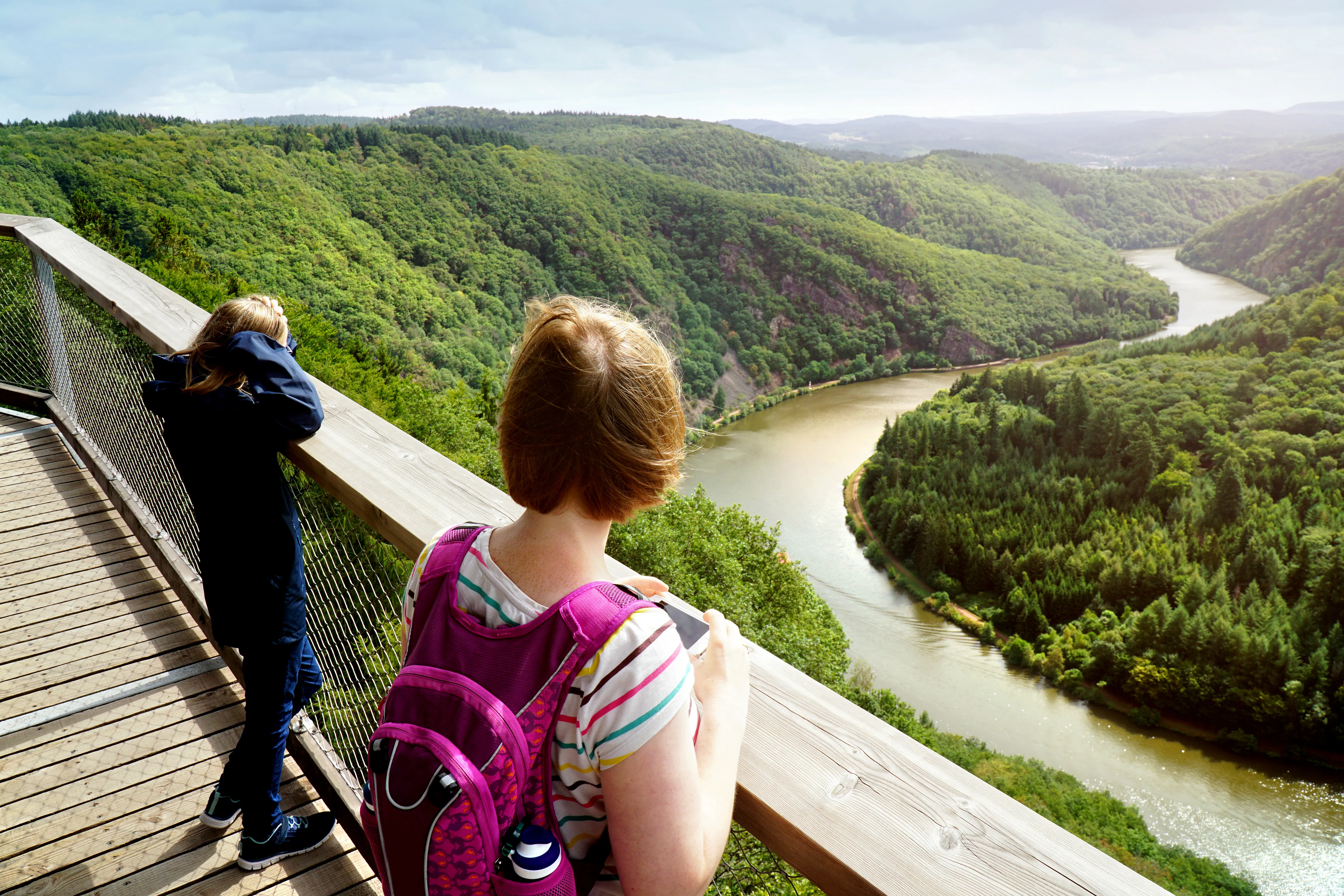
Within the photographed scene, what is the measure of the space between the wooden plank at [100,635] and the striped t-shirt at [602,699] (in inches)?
94.2

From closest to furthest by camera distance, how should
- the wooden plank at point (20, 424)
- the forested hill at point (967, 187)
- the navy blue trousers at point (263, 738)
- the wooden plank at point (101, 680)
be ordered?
the navy blue trousers at point (263, 738) → the wooden plank at point (101, 680) → the wooden plank at point (20, 424) → the forested hill at point (967, 187)

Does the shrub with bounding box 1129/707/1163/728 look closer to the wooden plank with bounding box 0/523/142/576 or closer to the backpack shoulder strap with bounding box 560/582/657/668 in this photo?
the wooden plank with bounding box 0/523/142/576

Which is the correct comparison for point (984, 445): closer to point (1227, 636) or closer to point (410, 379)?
point (1227, 636)

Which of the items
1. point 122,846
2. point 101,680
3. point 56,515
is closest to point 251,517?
point 122,846

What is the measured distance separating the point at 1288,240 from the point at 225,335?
11784 centimetres

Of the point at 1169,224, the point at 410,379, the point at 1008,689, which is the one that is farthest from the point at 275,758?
the point at 1169,224

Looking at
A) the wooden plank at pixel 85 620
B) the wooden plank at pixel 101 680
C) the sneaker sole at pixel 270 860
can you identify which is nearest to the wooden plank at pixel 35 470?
the wooden plank at pixel 85 620

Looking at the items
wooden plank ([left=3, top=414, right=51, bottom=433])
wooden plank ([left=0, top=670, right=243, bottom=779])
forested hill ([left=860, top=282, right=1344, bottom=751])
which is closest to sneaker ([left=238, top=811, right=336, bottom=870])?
wooden plank ([left=0, top=670, right=243, bottom=779])

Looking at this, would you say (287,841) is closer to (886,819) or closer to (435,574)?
(435,574)

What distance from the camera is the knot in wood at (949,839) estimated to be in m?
0.75

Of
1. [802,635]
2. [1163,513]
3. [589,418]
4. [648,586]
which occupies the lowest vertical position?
[1163,513]

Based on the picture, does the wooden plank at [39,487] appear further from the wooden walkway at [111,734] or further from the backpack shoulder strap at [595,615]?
the backpack shoulder strap at [595,615]

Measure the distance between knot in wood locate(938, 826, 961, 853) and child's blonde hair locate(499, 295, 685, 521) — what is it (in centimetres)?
42

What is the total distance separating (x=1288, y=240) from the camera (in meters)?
92.2
